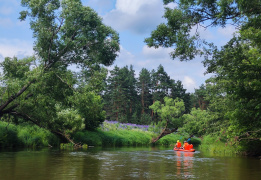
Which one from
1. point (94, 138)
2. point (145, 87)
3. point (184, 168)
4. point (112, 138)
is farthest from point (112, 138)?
point (145, 87)

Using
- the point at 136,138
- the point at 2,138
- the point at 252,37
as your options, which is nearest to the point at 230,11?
the point at 252,37

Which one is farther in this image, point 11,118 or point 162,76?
point 162,76

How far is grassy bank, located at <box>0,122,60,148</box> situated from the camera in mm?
22281

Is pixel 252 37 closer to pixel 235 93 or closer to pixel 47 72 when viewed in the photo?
pixel 235 93

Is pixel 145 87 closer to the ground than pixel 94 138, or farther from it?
farther from it

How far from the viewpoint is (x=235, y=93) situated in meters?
15.0

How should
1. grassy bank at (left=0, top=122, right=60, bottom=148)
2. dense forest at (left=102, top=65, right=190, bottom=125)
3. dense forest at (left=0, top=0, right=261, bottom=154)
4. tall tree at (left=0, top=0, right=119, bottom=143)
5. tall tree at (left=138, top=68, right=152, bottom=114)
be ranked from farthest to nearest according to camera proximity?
tall tree at (left=138, top=68, right=152, bottom=114) < dense forest at (left=102, top=65, right=190, bottom=125) < grassy bank at (left=0, top=122, right=60, bottom=148) < tall tree at (left=0, top=0, right=119, bottom=143) < dense forest at (left=0, top=0, right=261, bottom=154)

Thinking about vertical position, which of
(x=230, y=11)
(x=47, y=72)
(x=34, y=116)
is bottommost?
(x=34, y=116)

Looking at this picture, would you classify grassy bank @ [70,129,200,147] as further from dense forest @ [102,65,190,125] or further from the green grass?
dense forest @ [102,65,190,125]

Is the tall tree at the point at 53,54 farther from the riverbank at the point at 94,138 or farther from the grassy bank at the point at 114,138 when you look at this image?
the grassy bank at the point at 114,138

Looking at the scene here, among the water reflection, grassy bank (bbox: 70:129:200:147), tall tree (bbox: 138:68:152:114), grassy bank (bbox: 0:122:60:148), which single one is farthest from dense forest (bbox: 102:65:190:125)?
the water reflection

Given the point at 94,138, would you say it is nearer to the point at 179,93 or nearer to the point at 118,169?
the point at 118,169

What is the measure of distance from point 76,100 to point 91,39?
451cm

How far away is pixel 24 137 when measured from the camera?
77.8 ft
